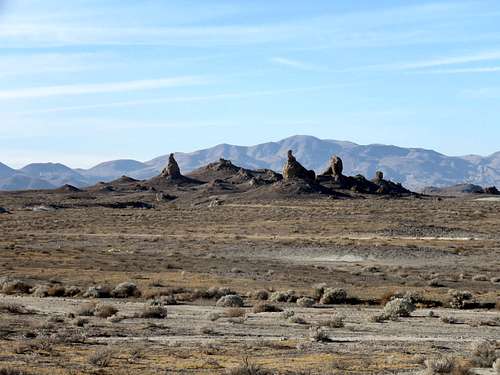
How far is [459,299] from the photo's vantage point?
97.1ft

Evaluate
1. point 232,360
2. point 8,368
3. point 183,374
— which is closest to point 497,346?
point 232,360

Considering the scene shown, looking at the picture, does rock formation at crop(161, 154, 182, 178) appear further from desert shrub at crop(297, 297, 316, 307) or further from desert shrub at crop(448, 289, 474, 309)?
desert shrub at crop(297, 297, 316, 307)

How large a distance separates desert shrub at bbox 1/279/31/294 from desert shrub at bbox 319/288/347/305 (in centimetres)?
1153

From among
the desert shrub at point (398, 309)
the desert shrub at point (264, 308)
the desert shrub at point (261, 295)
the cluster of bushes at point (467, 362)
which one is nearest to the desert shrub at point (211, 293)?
the desert shrub at point (261, 295)

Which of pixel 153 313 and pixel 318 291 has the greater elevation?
pixel 153 313

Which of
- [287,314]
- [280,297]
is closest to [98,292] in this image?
[280,297]

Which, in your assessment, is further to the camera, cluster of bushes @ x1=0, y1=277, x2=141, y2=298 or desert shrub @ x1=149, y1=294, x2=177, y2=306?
cluster of bushes @ x1=0, y1=277, x2=141, y2=298

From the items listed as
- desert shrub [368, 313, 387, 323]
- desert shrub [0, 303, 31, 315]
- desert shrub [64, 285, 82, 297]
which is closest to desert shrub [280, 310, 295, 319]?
desert shrub [368, 313, 387, 323]

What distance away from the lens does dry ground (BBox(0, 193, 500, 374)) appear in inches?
698

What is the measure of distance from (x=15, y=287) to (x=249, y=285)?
9.53 meters

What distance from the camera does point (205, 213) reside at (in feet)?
346

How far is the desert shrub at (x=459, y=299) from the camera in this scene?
95.2ft

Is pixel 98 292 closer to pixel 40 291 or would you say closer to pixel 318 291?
pixel 40 291

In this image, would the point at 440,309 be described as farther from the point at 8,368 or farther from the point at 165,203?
the point at 165,203
